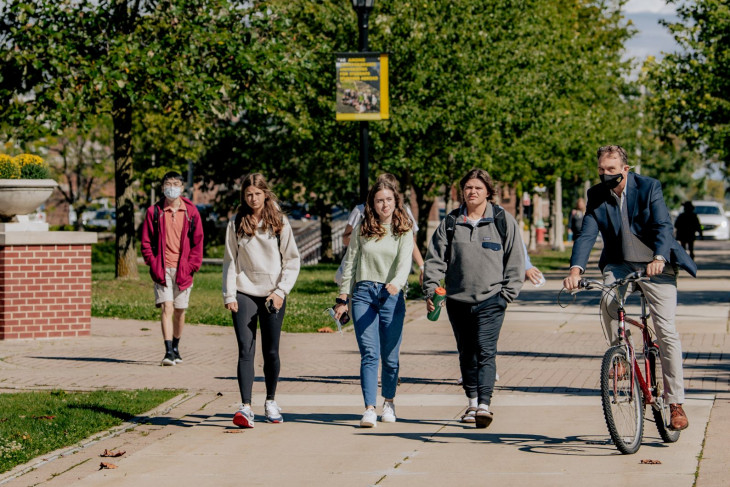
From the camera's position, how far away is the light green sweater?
790 cm

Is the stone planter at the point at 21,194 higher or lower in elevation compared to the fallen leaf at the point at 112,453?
higher

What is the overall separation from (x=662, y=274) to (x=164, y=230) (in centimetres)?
560

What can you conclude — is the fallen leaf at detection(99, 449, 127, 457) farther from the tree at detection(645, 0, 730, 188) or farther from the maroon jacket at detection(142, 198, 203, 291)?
the tree at detection(645, 0, 730, 188)

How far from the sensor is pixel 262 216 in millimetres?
8016

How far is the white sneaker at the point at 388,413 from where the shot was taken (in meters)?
7.92

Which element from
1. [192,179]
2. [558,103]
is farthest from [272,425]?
[192,179]

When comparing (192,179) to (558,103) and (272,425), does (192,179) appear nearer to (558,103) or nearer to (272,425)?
(558,103)

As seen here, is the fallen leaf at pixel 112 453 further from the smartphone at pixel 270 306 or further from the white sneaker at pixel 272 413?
the smartphone at pixel 270 306

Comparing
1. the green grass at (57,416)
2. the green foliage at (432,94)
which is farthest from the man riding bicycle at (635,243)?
the green foliage at (432,94)

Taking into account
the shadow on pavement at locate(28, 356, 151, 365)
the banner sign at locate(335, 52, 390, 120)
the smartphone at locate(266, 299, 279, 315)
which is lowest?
the shadow on pavement at locate(28, 356, 151, 365)

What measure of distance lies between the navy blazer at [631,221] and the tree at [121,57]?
42.6ft

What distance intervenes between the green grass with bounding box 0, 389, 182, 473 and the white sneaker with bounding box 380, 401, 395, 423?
1.81 metres

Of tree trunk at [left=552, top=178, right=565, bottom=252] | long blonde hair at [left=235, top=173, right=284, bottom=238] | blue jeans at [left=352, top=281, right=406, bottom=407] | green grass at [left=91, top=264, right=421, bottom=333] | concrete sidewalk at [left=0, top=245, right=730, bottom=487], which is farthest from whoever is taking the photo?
tree trunk at [left=552, top=178, right=565, bottom=252]

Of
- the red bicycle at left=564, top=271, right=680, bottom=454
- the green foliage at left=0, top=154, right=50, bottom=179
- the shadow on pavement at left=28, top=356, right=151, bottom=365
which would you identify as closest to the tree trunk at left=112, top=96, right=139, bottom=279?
the green foliage at left=0, top=154, right=50, bottom=179
